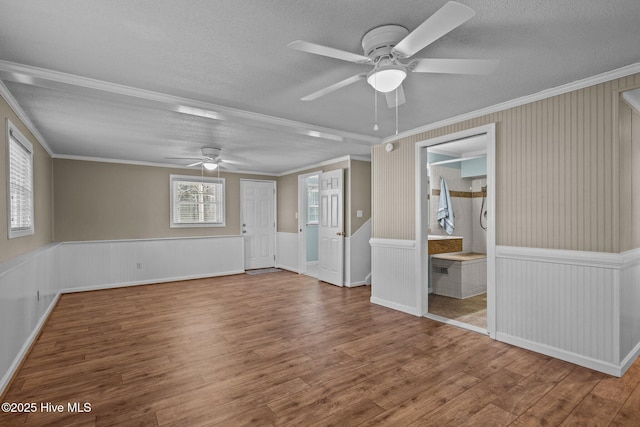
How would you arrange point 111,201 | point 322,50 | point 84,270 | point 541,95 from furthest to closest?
point 111,201 < point 84,270 < point 541,95 < point 322,50

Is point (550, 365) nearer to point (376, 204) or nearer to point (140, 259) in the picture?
point (376, 204)

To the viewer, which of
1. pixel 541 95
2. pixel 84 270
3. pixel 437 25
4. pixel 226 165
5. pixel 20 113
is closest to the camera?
pixel 437 25

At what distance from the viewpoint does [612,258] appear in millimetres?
2541

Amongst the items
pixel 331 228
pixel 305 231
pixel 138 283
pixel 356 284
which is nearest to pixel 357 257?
pixel 356 284

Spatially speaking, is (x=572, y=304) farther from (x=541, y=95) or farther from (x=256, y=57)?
(x=256, y=57)

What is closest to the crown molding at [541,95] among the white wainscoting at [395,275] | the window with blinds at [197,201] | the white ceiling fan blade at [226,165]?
the white wainscoting at [395,275]

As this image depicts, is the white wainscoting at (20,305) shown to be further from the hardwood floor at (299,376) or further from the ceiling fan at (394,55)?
the ceiling fan at (394,55)

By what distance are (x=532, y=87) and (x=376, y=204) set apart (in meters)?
2.34

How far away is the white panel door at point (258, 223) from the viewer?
24.4 ft

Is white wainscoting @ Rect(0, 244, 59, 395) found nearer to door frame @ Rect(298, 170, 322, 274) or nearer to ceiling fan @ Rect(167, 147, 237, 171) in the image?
ceiling fan @ Rect(167, 147, 237, 171)

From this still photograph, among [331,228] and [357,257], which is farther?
[331,228]

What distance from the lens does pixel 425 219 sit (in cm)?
408

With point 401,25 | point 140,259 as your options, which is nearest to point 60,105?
point 401,25

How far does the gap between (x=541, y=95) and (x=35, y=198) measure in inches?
230
